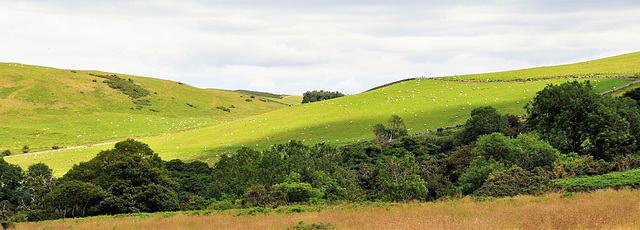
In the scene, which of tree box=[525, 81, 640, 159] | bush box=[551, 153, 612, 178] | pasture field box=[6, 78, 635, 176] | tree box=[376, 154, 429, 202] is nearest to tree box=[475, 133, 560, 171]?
tree box=[525, 81, 640, 159]

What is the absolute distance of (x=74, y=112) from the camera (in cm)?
16000

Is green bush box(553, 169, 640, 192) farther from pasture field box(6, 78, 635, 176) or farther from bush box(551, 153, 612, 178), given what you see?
pasture field box(6, 78, 635, 176)

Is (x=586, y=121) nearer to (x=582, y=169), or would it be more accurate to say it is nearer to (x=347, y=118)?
(x=582, y=169)

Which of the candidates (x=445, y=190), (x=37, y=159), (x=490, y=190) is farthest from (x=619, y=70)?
(x=37, y=159)

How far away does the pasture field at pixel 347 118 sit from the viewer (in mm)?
89250

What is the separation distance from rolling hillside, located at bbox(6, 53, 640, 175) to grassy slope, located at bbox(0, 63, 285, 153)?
27.8 metres

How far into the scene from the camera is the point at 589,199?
1931cm

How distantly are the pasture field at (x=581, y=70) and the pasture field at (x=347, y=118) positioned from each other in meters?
7.99

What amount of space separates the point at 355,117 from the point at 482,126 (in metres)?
42.6

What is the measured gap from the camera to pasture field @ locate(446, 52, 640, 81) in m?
107

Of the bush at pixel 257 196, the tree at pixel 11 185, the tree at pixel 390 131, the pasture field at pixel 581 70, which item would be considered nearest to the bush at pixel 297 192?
the bush at pixel 257 196

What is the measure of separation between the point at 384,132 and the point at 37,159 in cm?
6722

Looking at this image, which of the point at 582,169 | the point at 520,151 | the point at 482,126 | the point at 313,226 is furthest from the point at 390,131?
the point at 313,226

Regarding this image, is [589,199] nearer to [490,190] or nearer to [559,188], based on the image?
[559,188]
